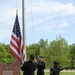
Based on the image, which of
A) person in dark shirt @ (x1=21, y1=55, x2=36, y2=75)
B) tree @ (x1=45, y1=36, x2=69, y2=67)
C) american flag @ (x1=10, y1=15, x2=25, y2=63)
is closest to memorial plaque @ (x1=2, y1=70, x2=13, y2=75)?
american flag @ (x1=10, y1=15, x2=25, y2=63)

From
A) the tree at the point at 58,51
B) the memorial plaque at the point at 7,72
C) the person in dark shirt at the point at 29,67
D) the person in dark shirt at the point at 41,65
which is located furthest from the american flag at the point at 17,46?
the tree at the point at 58,51

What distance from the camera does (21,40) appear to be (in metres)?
14.0

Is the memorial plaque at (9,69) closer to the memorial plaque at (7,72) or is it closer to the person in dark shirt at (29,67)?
the memorial plaque at (7,72)

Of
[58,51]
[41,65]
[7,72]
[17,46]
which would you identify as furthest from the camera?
[58,51]

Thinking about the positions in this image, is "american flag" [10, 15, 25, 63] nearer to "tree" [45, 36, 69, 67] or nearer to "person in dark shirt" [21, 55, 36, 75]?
"person in dark shirt" [21, 55, 36, 75]

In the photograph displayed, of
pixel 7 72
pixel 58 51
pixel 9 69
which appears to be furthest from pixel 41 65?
pixel 58 51

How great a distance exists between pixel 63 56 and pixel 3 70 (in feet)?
155

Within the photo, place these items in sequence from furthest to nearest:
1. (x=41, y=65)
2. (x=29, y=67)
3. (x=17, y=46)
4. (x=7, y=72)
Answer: (x=7, y=72) → (x=41, y=65) → (x=17, y=46) → (x=29, y=67)

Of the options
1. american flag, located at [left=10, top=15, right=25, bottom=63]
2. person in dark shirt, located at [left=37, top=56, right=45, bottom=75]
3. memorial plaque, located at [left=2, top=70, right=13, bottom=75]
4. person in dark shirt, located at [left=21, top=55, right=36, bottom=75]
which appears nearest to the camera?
person in dark shirt, located at [left=21, top=55, right=36, bottom=75]

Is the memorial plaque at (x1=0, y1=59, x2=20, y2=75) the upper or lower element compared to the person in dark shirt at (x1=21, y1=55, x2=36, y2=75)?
upper

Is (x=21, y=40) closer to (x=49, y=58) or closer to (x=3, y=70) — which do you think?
(x=3, y=70)

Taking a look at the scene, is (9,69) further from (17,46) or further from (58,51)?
(58,51)

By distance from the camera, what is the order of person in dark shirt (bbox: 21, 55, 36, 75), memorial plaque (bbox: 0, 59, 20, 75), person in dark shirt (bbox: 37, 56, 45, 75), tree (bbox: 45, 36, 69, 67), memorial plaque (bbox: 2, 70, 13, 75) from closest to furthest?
person in dark shirt (bbox: 21, 55, 36, 75) < person in dark shirt (bbox: 37, 56, 45, 75) < memorial plaque (bbox: 2, 70, 13, 75) < memorial plaque (bbox: 0, 59, 20, 75) < tree (bbox: 45, 36, 69, 67)

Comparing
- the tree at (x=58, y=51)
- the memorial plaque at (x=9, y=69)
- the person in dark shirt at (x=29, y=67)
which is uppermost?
the tree at (x=58, y=51)
